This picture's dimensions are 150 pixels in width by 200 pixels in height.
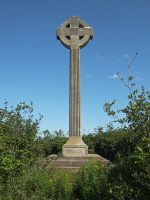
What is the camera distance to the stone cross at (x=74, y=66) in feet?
46.8

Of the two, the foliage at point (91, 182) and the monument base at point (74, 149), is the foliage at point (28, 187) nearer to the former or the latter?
the foliage at point (91, 182)

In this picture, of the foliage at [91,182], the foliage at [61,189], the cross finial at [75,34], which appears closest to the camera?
the foliage at [91,182]

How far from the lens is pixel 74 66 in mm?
14828

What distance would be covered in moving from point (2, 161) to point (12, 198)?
756 mm

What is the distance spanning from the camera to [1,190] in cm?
798

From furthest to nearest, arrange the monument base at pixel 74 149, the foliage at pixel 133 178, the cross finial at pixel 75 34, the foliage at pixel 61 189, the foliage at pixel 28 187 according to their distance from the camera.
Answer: the cross finial at pixel 75 34, the monument base at pixel 74 149, the foliage at pixel 61 189, the foliage at pixel 28 187, the foliage at pixel 133 178

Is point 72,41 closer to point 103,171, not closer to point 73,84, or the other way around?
point 73,84

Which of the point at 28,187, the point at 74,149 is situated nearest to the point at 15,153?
the point at 28,187

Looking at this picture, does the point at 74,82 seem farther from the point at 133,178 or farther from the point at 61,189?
the point at 133,178

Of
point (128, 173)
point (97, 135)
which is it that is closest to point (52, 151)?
point (97, 135)

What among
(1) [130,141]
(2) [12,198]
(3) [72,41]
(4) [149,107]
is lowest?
(2) [12,198]

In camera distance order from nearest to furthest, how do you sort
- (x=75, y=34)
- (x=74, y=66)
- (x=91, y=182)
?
(x=91, y=182), (x=74, y=66), (x=75, y=34)

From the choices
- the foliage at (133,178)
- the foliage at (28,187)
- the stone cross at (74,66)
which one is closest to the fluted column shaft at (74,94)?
the stone cross at (74,66)

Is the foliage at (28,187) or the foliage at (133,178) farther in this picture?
the foliage at (28,187)
